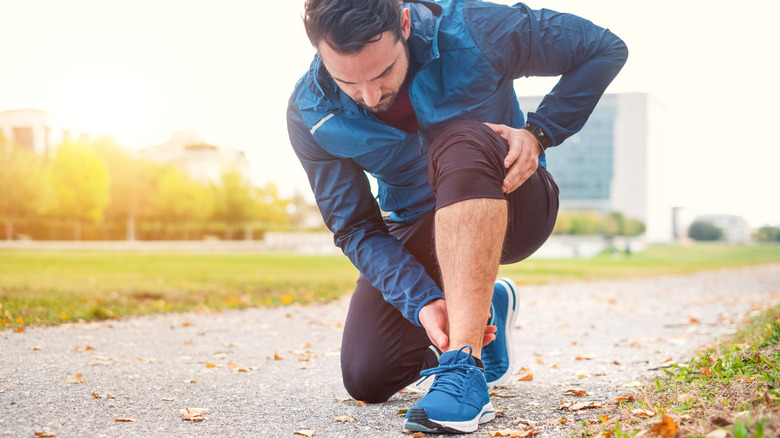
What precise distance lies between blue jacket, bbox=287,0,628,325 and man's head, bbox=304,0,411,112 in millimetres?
115

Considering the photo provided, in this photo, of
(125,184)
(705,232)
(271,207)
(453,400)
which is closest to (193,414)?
(453,400)

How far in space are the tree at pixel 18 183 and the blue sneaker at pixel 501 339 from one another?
960cm

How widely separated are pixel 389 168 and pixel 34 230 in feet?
37.9

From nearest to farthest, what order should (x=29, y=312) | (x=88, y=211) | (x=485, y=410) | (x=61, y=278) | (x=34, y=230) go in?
(x=485, y=410) < (x=29, y=312) < (x=61, y=278) < (x=34, y=230) < (x=88, y=211)

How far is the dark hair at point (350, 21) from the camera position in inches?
69.6

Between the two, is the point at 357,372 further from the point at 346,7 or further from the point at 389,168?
the point at 346,7

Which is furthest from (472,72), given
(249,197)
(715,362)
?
(249,197)

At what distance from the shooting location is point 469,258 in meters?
1.65

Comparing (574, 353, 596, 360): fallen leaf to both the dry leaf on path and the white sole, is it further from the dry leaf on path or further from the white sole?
the dry leaf on path

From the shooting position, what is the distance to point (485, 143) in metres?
1.79

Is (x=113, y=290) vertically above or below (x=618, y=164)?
below

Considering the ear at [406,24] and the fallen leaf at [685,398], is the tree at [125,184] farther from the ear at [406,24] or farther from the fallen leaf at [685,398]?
the fallen leaf at [685,398]

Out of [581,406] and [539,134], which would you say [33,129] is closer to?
[539,134]

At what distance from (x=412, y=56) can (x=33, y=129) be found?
449 inches
